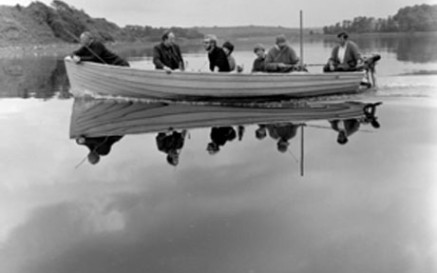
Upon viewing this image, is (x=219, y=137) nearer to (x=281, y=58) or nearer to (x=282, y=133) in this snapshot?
(x=282, y=133)

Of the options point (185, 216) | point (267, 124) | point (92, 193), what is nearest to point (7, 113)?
point (267, 124)

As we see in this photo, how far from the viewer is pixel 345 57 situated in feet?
57.9

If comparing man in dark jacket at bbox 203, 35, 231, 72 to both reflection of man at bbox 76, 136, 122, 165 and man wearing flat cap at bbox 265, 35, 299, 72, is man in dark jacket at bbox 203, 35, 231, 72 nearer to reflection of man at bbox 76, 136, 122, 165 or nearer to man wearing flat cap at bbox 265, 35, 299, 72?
man wearing flat cap at bbox 265, 35, 299, 72

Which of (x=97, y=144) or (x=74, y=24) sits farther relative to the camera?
(x=74, y=24)

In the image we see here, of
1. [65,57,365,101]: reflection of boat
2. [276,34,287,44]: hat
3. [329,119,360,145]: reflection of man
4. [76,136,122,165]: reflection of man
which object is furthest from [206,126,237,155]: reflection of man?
[276,34,287,44]: hat

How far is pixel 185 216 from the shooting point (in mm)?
6961

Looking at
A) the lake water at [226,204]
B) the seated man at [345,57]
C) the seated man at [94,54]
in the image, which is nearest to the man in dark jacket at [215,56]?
the seated man at [94,54]

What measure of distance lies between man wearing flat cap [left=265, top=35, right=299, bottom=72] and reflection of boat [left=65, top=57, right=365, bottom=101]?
0.67 metres

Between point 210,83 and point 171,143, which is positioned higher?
point 210,83

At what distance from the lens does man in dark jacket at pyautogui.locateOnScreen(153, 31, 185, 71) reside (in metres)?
16.6

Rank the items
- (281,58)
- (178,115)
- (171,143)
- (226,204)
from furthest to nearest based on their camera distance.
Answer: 1. (281,58)
2. (178,115)
3. (171,143)
4. (226,204)

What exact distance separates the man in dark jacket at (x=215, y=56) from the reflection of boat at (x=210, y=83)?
57 centimetres

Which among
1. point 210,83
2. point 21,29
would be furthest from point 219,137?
point 21,29

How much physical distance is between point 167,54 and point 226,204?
1021cm
